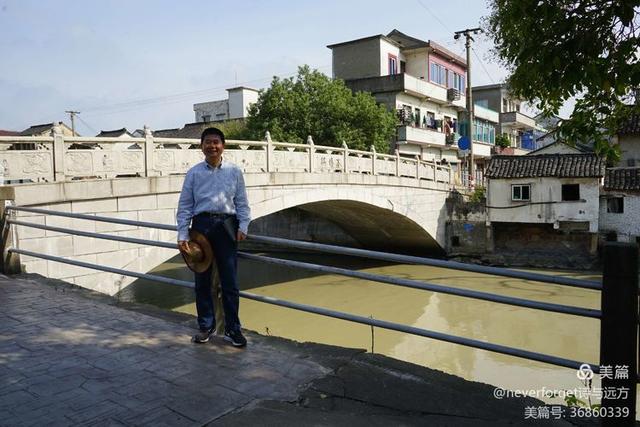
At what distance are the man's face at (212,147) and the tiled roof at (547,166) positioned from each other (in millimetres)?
16603

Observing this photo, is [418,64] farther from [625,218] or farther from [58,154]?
[58,154]

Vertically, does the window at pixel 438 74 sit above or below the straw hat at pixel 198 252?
above

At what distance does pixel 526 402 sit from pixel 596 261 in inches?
668

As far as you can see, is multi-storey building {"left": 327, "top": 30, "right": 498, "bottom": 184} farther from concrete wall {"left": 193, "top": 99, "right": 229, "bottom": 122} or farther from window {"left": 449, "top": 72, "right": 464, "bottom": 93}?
concrete wall {"left": 193, "top": 99, "right": 229, "bottom": 122}

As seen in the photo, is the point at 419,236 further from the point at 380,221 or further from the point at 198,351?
the point at 198,351

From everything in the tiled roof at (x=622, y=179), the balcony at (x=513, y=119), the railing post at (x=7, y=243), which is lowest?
the railing post at (x=7, y=243)

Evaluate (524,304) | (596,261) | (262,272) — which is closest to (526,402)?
(524,304)

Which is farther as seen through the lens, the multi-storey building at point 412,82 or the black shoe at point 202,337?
the multi-storey building at point 412,82

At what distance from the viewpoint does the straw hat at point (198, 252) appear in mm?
3150

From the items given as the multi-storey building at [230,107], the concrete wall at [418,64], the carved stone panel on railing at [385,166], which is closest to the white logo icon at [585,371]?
the carved stone panel on railing at [385,166]

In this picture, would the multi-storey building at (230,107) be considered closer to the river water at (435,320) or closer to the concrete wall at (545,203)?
the river water at (435,320)

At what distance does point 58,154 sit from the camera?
24.0ft

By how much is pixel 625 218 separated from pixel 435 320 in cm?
909

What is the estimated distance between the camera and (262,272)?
17547 millimetres
